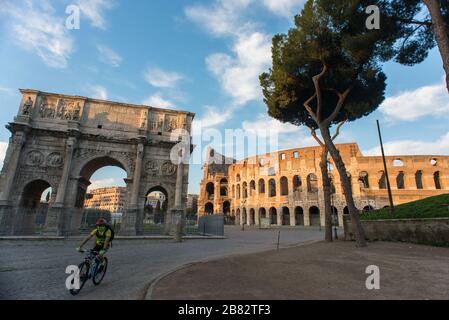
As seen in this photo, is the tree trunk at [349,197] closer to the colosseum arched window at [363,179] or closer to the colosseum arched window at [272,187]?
the colosseum arched window at [363,179]

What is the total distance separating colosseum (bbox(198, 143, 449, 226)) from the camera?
3353cm

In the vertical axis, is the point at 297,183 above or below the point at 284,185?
above

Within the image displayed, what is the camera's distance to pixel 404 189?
1315 inches

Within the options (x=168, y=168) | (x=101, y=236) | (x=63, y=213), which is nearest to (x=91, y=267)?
(x=101, y=236)

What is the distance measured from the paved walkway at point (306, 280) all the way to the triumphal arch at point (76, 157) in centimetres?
1369

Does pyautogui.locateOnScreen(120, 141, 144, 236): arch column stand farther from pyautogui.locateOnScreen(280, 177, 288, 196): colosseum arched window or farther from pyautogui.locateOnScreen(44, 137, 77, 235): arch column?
pyautogui.locateOnScreen(280, 177, 288, 196): colosseum arched window

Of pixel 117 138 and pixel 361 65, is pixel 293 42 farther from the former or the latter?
pixel 117 138

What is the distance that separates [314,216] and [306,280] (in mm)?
35973

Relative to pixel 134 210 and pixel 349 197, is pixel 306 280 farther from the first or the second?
pixel 134 210

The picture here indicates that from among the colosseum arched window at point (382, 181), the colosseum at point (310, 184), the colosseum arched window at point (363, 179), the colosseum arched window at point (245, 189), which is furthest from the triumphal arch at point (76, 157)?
the colosseum arched window at point (382, 181)

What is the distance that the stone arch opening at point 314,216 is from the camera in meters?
37.5

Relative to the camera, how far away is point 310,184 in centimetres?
3916

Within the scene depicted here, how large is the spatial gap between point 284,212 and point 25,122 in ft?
120

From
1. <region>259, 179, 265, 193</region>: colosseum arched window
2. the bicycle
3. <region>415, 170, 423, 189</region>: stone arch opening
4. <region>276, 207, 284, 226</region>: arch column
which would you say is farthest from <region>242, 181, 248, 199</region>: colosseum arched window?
the bicycle
